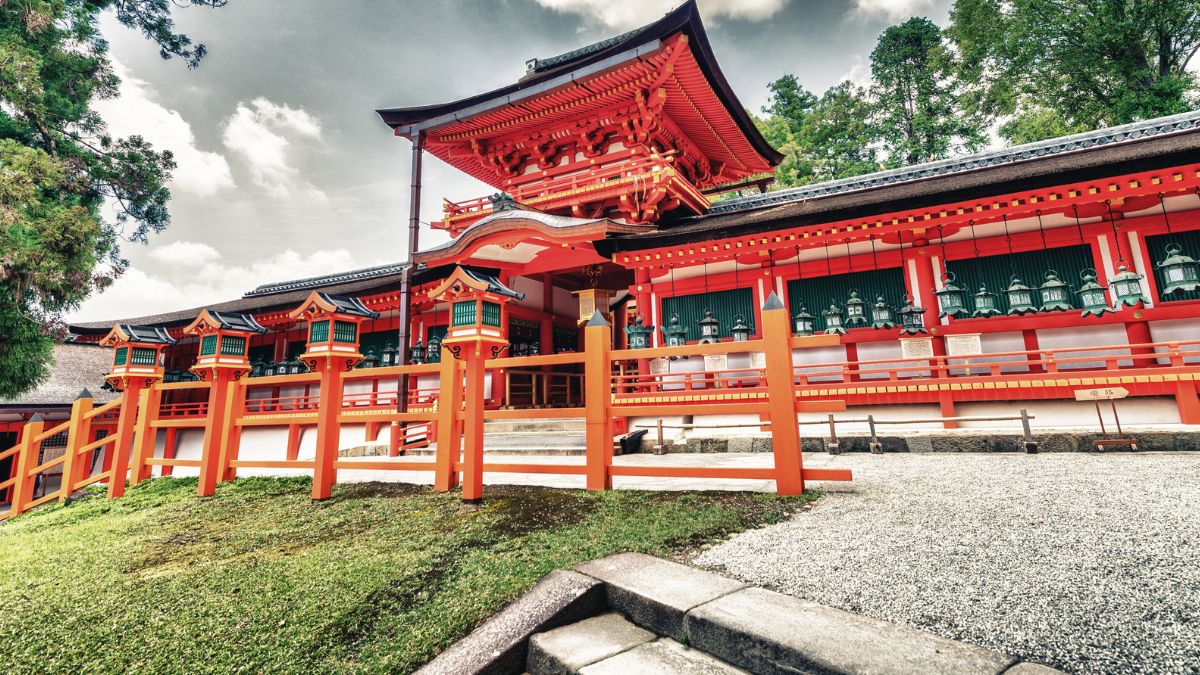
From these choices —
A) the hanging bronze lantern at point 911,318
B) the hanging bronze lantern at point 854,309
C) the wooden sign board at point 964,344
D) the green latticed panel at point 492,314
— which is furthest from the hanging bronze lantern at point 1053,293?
the green latticed panel at point 492,314

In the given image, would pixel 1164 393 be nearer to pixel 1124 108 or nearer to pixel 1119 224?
pixel 1119 224

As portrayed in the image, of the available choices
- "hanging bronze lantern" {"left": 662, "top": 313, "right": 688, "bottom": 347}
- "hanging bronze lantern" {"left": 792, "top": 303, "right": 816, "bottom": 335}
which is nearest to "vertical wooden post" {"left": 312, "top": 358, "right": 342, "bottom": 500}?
"hanging bronze lantern" {"left": 662, "top": 313, "right": 688, "bottom": 347}

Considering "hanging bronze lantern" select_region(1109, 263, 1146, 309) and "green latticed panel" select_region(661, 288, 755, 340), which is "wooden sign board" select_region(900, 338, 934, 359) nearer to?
"hanging bronze lantern" select_region(1109, 263, 1146, 309)

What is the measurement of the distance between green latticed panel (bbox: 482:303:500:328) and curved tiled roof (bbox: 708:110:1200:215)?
342 inches

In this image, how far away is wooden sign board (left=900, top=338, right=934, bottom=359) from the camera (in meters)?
8.34

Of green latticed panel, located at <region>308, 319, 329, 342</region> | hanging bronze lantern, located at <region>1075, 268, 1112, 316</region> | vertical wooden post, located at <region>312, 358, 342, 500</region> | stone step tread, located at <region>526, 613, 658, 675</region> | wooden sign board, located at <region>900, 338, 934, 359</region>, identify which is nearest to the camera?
stone step tread, located at <region>526, 613, 658, 675</region>

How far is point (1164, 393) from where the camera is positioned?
6965 mm

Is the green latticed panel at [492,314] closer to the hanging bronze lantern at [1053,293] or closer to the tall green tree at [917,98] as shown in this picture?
the hanging bronze lantern at [1053,293]

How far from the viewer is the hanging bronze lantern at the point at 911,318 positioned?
792cm

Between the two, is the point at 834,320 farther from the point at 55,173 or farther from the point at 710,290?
the point at 55,173

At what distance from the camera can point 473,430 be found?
4.37m

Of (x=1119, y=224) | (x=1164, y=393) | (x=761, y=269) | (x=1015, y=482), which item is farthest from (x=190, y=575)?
(x=1119, y=224)

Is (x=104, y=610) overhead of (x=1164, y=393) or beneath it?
beneath

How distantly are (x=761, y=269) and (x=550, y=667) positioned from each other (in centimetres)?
898
